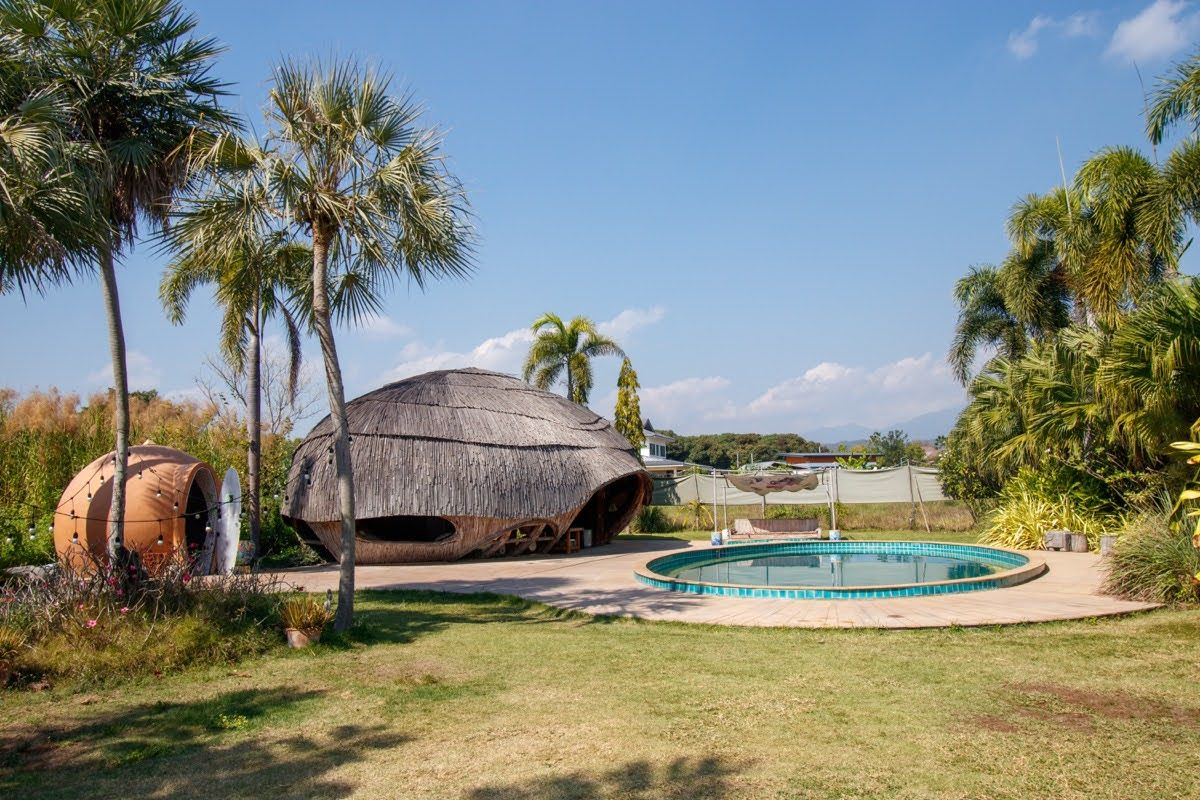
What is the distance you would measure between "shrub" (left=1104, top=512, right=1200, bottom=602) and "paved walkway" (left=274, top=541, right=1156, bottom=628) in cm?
27

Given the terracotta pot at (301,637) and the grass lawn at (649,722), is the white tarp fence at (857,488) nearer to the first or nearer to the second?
the grass lawn at (649,722)

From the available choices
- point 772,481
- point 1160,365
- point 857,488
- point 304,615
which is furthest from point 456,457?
point 857,488

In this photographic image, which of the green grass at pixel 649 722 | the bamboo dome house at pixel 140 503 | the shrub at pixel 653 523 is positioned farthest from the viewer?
the shrub at pixel 653 523

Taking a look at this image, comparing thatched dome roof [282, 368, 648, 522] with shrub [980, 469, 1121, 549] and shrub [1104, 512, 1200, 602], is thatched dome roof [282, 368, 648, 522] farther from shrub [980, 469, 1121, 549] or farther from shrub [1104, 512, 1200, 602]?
shrub [1104, 512, 1200, 602]

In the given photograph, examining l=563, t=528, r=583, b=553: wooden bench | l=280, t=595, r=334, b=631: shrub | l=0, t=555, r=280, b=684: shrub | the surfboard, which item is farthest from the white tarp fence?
l=0, t=555, r=280, b=684: shrub

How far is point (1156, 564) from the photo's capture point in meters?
10.0

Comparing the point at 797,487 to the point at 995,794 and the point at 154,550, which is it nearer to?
the point at 154,550

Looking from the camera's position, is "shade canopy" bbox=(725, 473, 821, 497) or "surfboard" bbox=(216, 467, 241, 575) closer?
"surfboard" bbox=(216, 467, 241, 575)

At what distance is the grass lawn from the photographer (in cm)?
464

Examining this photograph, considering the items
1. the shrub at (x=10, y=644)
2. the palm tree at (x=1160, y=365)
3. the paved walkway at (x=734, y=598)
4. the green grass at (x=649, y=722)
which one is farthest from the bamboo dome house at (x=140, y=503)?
the palm tree at (x=1160, y=365)

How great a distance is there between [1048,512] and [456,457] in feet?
39.8

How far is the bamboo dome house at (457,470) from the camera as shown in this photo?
644 inches

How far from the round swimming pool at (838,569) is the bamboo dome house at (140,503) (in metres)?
7.66

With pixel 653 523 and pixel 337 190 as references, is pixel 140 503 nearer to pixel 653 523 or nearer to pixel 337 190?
pixel 337 190
